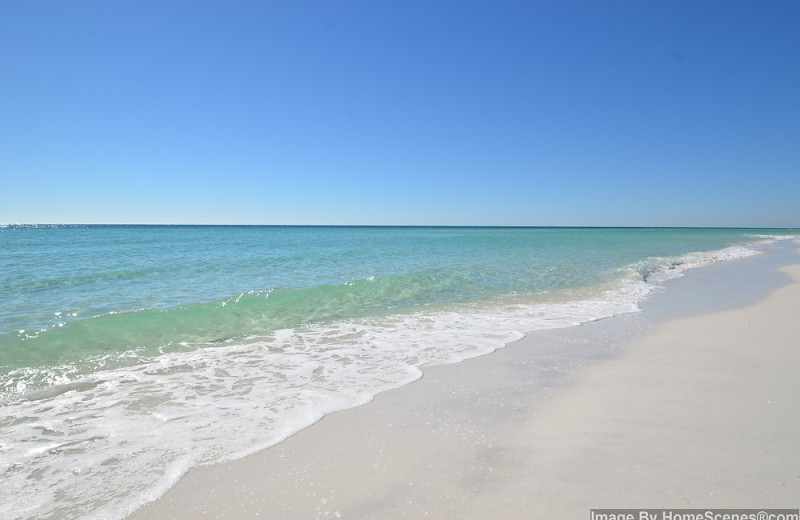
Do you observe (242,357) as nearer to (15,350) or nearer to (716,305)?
(15,350)

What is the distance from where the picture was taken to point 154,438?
12.6ft

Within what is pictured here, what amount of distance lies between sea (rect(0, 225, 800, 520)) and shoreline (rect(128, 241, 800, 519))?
1.65 ft

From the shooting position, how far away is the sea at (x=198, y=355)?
11.3 ft

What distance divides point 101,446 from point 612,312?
32.7ft

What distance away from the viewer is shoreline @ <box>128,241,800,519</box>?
2.71m

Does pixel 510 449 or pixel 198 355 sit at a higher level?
pixel 510 449

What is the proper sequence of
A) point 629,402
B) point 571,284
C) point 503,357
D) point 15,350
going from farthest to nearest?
point 571,284
point 15,350
point 503,357
point 629,402

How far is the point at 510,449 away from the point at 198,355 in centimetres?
563

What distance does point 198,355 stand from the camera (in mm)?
6746

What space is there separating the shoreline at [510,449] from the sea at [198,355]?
A: 0.50 m

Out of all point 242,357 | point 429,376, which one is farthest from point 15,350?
point 429,376

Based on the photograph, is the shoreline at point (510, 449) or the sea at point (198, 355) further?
the sea at point (198, 355)

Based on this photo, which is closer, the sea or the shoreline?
the shoreline

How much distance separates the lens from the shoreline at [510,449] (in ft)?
8.88
